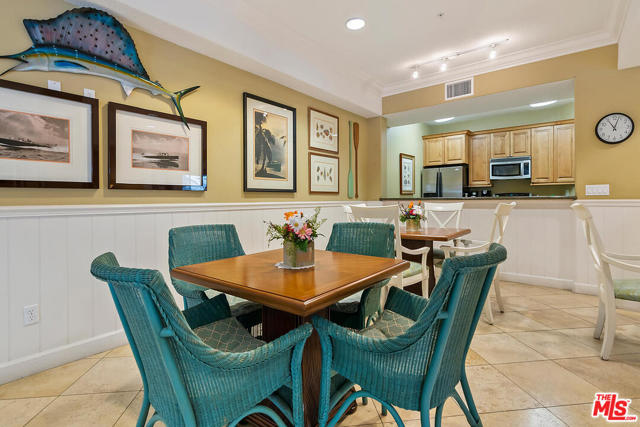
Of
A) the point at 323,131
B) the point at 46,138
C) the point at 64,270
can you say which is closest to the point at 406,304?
the point at 64,270

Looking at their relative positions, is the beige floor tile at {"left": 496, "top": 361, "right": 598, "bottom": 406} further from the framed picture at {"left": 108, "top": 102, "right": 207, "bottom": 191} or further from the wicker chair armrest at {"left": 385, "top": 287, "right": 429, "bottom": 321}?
the framed picture at {"left": 108, "top": 102, "right": 207, "bottom": 191}

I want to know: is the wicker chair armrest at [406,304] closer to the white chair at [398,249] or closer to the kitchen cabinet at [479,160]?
the white chair at [398,249]

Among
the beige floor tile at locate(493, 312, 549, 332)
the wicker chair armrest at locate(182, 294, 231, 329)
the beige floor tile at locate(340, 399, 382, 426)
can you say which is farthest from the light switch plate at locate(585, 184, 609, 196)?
the wicker chair armrest at locate(182, 294, 231, 329)

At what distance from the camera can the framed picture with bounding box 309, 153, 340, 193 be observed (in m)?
4.04

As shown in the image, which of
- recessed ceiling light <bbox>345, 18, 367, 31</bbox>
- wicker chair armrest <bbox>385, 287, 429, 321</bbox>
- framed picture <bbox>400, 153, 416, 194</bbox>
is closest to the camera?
wicker chair armrest <bbox>385, 287, 429, 321</bbox>

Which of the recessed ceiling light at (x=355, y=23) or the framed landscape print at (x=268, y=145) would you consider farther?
the framed landscape print at (x=268, y=145)

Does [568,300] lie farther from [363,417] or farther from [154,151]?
[154,151]

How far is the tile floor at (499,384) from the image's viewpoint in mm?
1562

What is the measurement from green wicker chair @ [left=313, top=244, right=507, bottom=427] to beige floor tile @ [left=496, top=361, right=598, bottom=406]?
31.4 inches

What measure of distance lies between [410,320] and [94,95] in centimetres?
251

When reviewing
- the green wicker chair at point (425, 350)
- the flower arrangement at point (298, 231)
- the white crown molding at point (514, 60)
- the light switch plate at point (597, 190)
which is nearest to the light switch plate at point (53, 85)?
the flower arrangement at point (298, 231)

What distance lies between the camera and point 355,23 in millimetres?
3066

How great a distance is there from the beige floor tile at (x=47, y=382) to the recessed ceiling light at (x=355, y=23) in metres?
3.52

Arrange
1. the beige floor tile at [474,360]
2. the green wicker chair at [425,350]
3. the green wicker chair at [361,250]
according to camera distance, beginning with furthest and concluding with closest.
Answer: the beige floor tile at [474,360]
the green wicker chair at [361,250]
the green wicker chair at [425,350]
